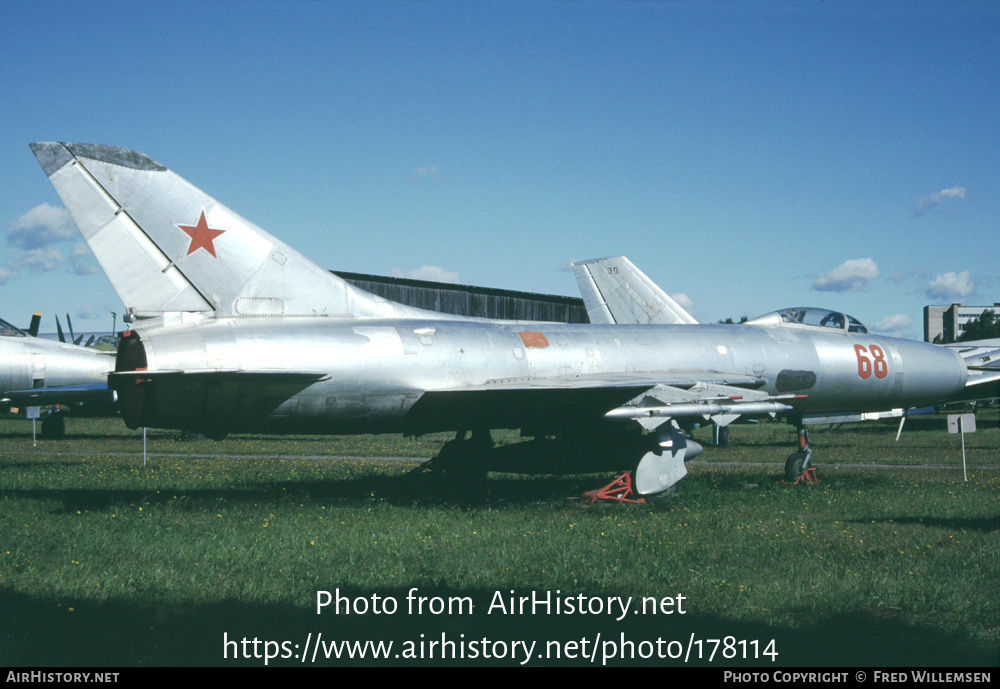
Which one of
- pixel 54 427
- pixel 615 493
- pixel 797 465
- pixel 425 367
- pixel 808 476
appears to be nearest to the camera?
pixel 425 367

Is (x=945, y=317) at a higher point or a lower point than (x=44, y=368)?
higher

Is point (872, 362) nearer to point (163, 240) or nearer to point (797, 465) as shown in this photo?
point (797, 465)

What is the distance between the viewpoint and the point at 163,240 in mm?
9867

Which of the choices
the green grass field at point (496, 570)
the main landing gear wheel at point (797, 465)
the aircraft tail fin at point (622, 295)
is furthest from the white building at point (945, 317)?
the green grass field at point (496, 570)

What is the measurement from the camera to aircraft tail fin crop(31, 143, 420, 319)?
966 cm

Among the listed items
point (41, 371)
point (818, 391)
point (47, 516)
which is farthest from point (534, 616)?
point (41, 371)

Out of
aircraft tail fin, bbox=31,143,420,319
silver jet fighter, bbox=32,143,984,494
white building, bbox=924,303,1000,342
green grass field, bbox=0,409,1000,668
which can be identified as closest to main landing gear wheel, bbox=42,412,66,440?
green grass field, bbox=0,409,1000,668

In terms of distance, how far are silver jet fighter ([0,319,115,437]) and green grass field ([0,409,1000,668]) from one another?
7868 millimetres

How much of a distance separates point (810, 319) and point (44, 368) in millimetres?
19753

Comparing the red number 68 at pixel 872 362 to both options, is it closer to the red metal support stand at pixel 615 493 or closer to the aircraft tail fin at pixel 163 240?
the red metal support stand at pixel 615 493

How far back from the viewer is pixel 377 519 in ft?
32.8

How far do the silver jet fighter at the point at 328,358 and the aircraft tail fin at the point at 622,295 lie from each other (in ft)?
32.2

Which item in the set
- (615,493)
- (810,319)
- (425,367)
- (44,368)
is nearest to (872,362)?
(810,319)

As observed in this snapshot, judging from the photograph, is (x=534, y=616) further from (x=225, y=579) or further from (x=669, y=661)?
(x=225, y=579)
